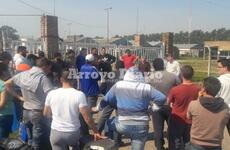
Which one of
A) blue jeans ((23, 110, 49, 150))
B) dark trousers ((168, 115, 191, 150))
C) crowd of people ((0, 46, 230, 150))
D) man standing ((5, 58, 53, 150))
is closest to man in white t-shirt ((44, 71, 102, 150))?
crowd of people ((0, 46, 230, 150))

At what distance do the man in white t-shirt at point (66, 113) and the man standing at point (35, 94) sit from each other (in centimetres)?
87

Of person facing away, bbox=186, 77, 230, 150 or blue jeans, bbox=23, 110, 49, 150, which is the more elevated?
person facing away, bbox=186, 77, 230, 150

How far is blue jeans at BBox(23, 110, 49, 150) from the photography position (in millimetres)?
6035

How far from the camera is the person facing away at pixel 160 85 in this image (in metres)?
7.07

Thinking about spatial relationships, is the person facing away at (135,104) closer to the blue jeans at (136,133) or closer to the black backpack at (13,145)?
the blue jeans at (136,133)

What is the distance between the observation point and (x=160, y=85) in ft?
23.4

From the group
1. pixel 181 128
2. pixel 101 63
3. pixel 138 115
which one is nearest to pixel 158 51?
pixel 101 63

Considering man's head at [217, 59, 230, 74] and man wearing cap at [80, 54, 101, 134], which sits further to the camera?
man wearing cap at [80, 54, 101, 134]

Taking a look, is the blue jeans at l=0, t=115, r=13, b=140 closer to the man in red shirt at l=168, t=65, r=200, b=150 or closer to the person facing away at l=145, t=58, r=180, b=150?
the person facing away at l=145, t=58, r=180, b=150

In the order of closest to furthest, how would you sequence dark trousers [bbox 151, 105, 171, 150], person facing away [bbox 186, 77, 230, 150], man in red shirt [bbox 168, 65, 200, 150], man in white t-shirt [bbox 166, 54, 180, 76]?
person facing away [bbox 186, 77, 230, 150]
man in red shirt [bbox 168, 65, 200, 150]
dark trousers [bbox 151, 105, 171, 150]
man in white t-shirt [bbox 166, 54, 180, 76]

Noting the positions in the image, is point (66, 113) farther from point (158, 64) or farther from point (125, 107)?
point (158, 64)

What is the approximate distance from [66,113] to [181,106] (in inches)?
84.5

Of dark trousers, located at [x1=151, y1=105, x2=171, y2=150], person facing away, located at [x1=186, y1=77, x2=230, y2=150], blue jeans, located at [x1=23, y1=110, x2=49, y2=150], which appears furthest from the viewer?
dark trousers, located at [x1=151, y1=105, x2=171, y2=150]

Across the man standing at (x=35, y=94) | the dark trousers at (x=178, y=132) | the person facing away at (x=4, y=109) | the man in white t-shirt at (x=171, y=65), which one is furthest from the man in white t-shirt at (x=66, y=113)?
the man in white t-shirt at (x=171, y=65)
